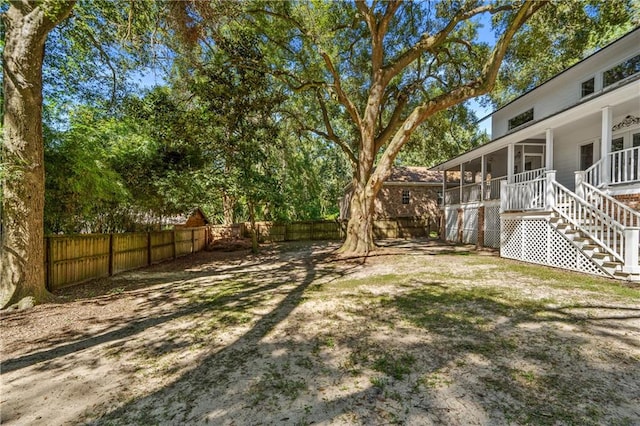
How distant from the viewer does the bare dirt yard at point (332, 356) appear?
234 cm

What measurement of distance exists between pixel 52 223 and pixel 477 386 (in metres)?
8.91

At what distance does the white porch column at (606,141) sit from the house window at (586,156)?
3034 mm

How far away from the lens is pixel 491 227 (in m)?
13.1

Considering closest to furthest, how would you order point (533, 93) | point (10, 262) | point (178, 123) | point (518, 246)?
point (10, 262) < point (518, 246) < point (178, 123) < point (533, 93)

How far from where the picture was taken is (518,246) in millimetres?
9508

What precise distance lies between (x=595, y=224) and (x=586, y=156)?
480cm

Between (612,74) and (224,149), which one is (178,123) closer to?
(224,149)

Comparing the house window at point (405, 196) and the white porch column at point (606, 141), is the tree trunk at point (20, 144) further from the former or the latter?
the house window at point (405, 196)

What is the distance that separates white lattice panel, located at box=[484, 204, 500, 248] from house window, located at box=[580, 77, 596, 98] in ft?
17.0

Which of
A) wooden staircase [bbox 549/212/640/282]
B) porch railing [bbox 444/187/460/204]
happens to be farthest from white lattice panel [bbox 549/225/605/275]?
porch railing [bbox 444/187/460/204]

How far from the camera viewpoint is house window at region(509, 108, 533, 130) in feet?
43.6

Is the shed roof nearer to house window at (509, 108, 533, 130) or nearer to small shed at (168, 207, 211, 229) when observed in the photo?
house window at (509, 108, 533, 130)

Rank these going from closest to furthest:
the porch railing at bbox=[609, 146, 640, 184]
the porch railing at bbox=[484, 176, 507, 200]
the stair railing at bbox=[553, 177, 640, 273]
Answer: the stair railing at bbox=[553, 177, 640, 273] → the porch railing at bbox=[609, 146, 640, 184] → the porch railing at bbox=[484, 176, 507, 200]

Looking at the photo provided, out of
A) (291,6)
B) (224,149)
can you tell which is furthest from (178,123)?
(291,6)
